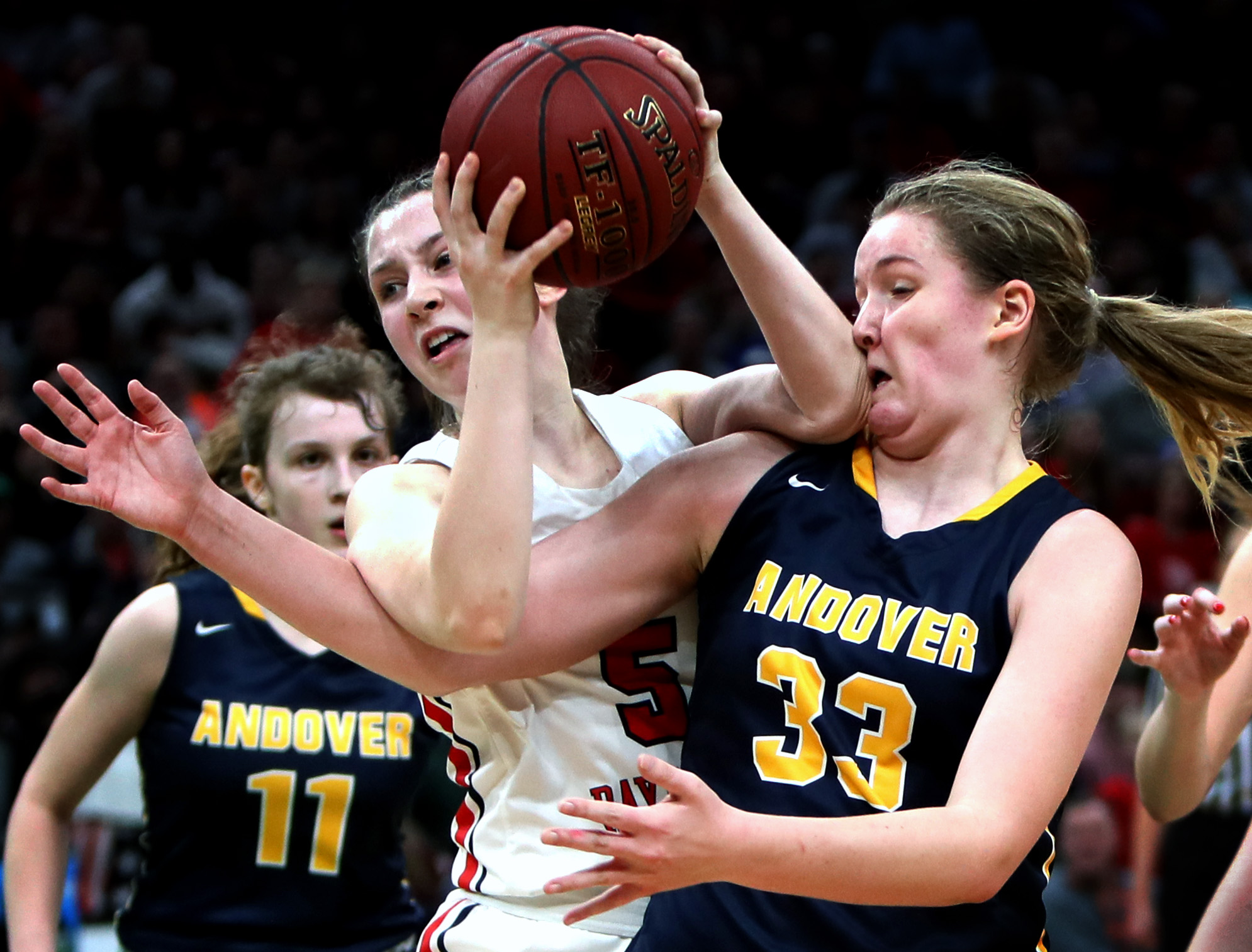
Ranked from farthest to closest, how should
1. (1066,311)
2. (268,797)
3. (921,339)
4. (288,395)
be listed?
1. (288,395)
2. (268,797)
3. (1066,311)
4. (921,339)

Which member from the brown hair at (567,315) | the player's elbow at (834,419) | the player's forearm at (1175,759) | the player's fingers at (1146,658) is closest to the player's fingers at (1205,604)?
the player's fingers at (1146,658)

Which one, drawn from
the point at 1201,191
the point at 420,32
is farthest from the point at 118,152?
the point at 1201,191

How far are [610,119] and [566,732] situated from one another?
1005 millimetres

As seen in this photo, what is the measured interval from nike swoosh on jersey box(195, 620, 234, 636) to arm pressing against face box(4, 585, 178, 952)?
9cm

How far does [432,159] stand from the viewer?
8.51m

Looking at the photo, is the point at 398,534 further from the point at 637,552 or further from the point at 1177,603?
the point at 1177,603

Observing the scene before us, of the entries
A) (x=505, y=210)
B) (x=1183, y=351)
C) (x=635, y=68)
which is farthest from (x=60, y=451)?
(x=1183, y=351)

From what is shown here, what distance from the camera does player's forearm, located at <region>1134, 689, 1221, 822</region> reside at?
2.96m

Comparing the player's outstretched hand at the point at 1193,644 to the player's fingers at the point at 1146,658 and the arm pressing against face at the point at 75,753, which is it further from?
the arm pressing against face at the point at 75,753

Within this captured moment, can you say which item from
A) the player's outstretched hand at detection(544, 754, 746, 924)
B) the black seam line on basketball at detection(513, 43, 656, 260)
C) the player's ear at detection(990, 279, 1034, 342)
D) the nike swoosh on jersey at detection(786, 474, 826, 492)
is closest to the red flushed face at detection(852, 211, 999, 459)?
the player's ear at detection(990, 279, 1034, 342)

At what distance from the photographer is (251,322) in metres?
8.88

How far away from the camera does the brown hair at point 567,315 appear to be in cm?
277

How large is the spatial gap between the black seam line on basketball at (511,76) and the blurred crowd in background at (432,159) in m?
4.25

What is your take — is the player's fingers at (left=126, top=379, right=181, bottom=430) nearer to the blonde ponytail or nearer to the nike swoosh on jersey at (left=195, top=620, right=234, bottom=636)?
the nike swoosh on jersey at (left=195, top=620, right=234, bottom=636)
